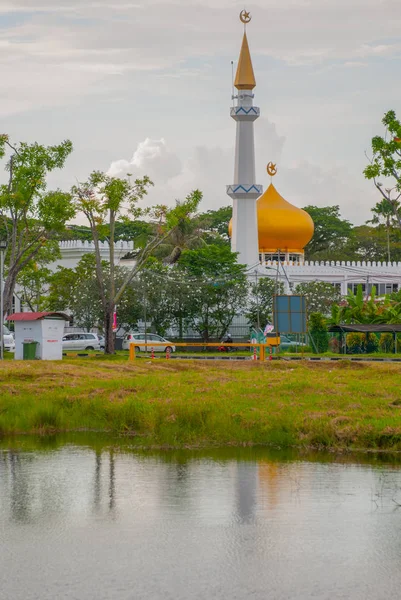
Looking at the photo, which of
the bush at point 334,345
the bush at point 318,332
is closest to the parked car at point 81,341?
the bush at point 334,345

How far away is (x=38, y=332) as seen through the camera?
1426 inches

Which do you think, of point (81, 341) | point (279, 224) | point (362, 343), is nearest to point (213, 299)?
point (81, 341)

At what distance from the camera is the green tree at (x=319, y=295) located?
5828cm

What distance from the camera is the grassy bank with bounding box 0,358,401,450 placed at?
63.0ft

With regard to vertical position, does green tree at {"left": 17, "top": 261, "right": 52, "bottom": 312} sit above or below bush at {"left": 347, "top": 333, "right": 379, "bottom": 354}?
above

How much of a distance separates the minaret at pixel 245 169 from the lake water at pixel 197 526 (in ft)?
145

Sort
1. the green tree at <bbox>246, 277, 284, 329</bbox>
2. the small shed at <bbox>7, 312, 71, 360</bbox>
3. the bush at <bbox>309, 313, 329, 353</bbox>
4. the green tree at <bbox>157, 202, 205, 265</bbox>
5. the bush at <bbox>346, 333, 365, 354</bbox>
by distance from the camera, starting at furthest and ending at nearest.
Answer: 1. the green tree at <bbox>157, 202, 205, 265</bbox>
2. the green tree at <bbox>246, 277, 284, 329</bbox>
3. the bush at <bbox>346, 333, 365, 354</bbox>
4. the bush at <bbox>309, 313, 329, 353</bbox>
5. the small shed at <bbox>7, 312, 71, 360</bbox>

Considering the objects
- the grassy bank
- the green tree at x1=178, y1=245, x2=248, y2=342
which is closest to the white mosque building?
the green tree at x1=178, y1=245, x2=248, y2=342

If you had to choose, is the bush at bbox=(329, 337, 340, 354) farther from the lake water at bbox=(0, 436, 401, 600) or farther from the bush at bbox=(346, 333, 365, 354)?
the lake water at bbox=(0, 436, 401, 600)

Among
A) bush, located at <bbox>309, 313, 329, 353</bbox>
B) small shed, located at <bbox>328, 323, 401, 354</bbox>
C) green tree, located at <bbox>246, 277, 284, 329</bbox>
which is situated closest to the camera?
small shed, located at <bbox>328, 323, 401, 354</bbox>

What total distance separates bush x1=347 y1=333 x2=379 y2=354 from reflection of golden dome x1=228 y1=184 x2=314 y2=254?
973 inches

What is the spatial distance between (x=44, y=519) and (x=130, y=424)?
24.1 feet

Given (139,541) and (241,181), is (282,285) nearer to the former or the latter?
(241,181)

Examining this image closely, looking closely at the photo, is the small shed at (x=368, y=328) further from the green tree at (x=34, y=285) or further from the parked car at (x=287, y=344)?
the green tree at (x=34, y=285)
